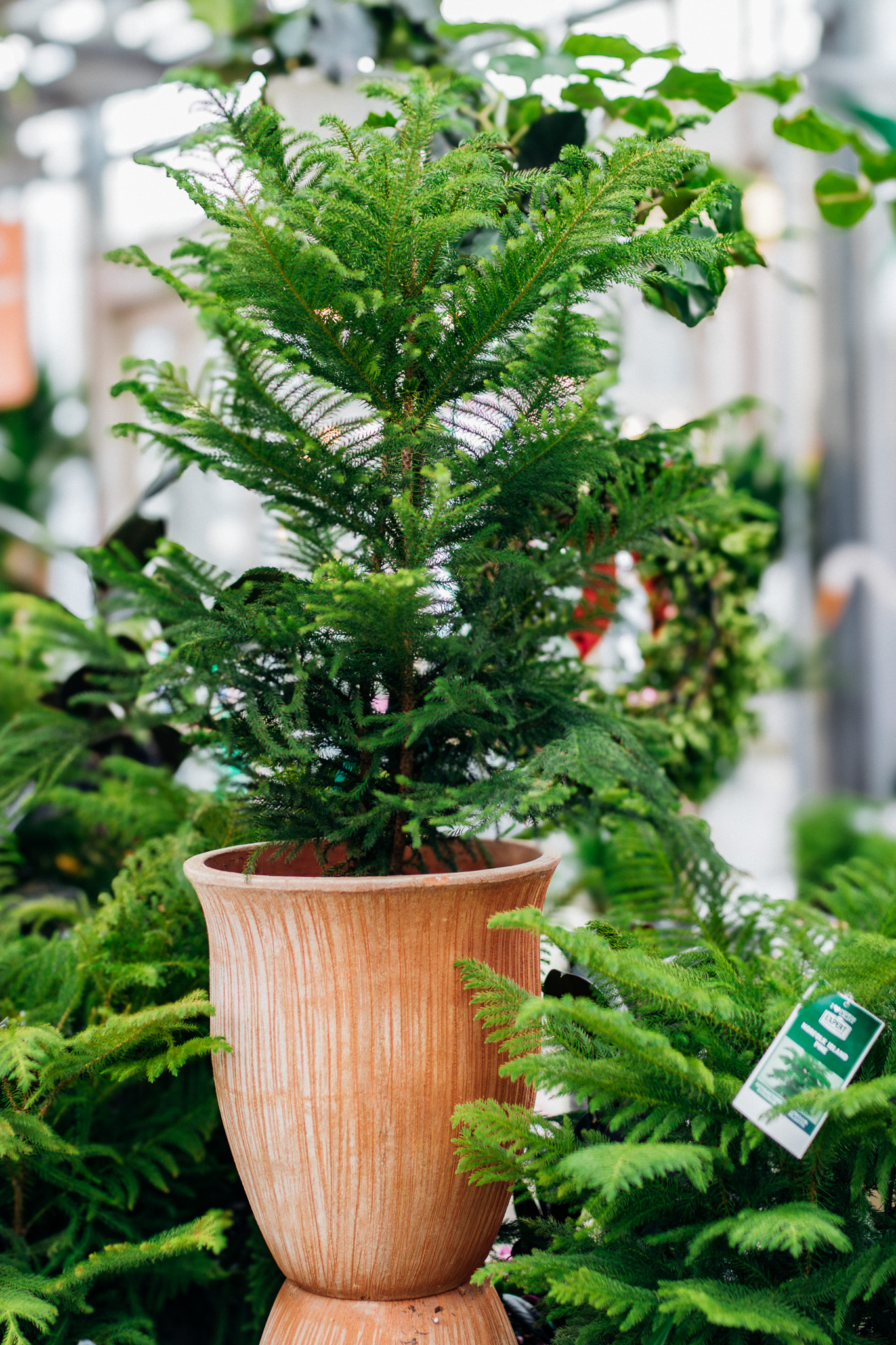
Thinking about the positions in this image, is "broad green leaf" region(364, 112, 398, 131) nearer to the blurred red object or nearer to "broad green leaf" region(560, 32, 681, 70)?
"broad green leaf" region(560, 32, 681, 70)

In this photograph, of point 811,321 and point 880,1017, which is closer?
point 880,1017

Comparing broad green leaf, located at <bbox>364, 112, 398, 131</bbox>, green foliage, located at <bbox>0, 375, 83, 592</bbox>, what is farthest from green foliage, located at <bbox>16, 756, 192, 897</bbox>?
green foliage, located at <bbox>0, 375, 83, 592</bbox>

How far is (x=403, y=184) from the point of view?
23.6 inches

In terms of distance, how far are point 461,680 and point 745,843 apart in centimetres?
338

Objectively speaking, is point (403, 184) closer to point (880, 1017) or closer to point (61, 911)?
point (880, 1017)

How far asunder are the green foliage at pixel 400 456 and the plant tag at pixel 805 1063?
0.56 ft

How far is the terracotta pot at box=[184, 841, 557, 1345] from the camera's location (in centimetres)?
59

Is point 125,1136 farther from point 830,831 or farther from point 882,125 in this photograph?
point 830,831

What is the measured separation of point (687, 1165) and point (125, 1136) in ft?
1.59

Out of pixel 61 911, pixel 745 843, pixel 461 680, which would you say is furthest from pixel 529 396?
pixel 745 843

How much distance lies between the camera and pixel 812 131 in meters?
0.90

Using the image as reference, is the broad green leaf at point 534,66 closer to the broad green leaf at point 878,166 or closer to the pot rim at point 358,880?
the broad green leaf at point 878,166

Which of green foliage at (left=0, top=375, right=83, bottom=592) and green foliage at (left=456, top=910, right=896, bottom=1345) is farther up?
green foliage at (left=0, top=375, right=83, bottom=592)

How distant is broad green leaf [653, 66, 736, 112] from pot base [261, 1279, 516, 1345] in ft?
2.92
